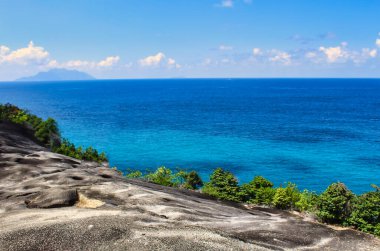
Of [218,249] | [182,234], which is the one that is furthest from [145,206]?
[218,249]

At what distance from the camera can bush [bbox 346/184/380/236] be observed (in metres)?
34.8

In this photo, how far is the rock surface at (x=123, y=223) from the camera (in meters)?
20.9

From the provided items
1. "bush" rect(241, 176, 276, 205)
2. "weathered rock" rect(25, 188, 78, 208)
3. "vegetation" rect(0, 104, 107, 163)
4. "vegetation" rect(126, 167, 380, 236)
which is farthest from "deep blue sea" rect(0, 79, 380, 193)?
"weathered rock" rect(25, 188, 78, 208)

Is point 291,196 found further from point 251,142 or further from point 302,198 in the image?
point 251,142

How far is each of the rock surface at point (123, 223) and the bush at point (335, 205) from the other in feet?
24.3

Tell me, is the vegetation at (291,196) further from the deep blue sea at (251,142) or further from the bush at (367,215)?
the deep blue sea at (251,142)

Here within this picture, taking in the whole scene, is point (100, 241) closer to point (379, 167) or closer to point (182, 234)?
point (182, 234)

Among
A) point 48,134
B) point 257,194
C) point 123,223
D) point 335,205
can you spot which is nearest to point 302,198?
point 257,194

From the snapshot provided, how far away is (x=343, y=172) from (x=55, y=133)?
69433 mm

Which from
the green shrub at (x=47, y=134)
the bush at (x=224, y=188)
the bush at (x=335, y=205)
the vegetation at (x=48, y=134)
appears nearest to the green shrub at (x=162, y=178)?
the bush at (x=224, y=188)

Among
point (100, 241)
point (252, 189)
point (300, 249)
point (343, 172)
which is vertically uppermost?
point (100, 241)

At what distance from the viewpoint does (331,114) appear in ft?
582

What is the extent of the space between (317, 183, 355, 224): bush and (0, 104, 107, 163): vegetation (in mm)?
42468

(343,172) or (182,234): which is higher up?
(182,234)
